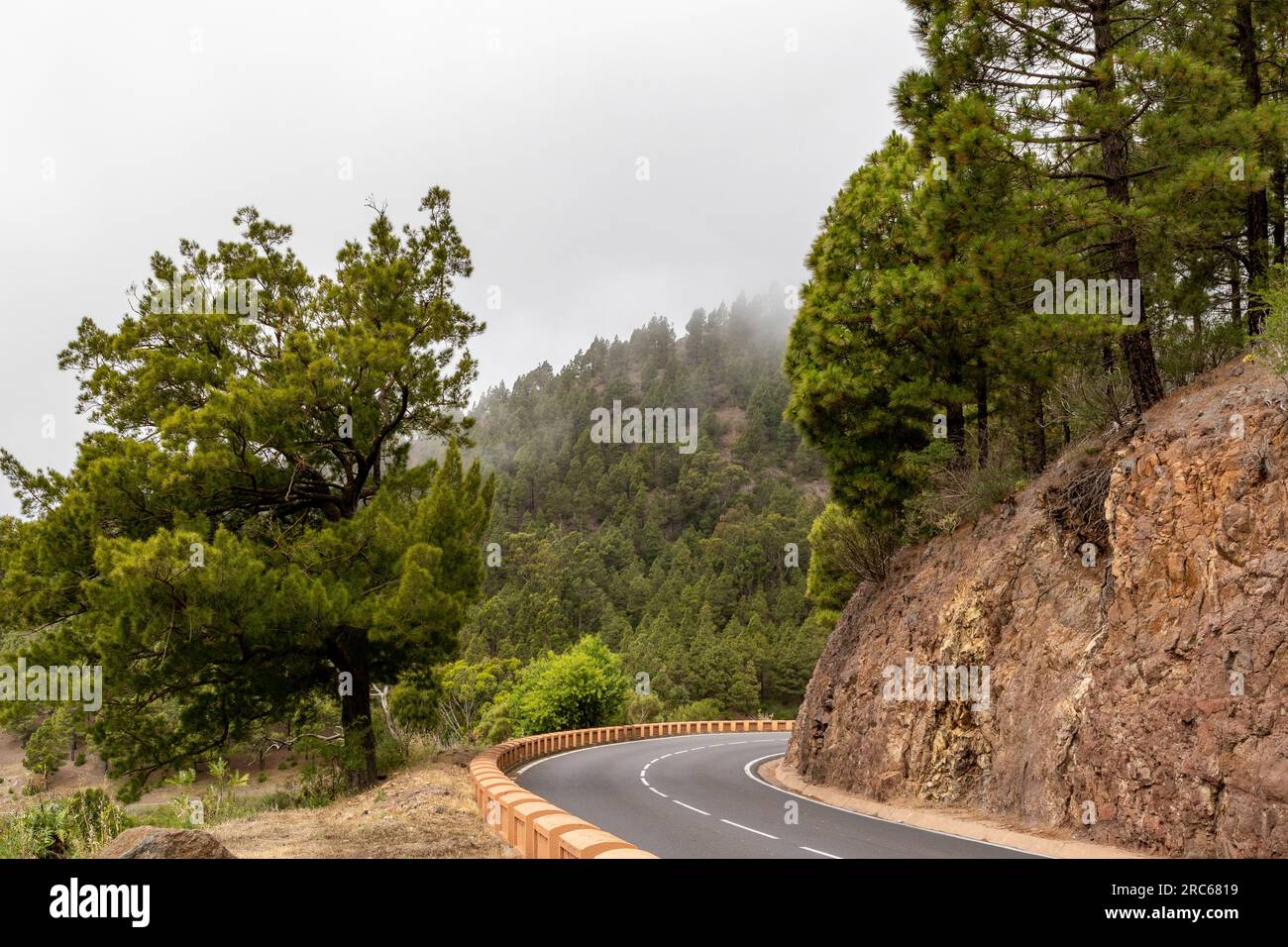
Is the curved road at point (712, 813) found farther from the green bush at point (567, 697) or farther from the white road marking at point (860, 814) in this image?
the green bush at point (567, 697)

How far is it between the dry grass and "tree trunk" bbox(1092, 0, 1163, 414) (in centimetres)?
1151

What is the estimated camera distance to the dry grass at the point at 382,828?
9148 mm

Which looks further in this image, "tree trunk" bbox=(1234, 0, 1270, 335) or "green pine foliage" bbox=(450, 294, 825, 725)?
"green pine foliage" bbox=(450, 294, 825, 725)

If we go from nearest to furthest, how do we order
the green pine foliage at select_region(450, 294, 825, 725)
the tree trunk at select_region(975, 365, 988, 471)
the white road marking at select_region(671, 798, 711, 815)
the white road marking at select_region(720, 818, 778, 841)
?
1. the white road marking at select_region(720, 818, 778, 841)
2. the white road marking at select_region(671, 798, 711, 815)
3. the tree trunk at select_region(975, 365, 988, 471)
4. the green pine foliage at select_region(450, 294, 825, 725)

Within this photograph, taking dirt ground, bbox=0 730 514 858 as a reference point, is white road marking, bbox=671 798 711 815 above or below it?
below

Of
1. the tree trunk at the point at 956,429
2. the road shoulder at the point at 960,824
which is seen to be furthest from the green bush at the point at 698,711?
the tree trunk at the point at 956,429

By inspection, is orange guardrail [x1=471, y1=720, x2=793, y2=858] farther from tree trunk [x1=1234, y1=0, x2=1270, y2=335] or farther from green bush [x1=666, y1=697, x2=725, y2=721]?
green bush [x1=666, y1=697, x2=725, y2=721]

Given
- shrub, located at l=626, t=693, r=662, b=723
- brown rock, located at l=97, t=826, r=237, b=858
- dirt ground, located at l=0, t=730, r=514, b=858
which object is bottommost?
shrub, located at l=626, t=693, r=662, b=723

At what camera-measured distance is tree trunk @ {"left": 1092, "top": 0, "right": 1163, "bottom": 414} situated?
1258 cm

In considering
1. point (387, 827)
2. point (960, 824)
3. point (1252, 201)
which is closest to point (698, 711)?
point (960, 824)

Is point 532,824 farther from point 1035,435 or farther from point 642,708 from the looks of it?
point 642,708

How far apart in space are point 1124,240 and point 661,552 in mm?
114434

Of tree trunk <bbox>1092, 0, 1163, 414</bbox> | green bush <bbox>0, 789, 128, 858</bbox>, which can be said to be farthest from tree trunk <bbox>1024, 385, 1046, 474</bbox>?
Answer: green bush <bbox>0, 789, 128, 858</bbox>

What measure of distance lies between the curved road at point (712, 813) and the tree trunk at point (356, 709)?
3.49m
